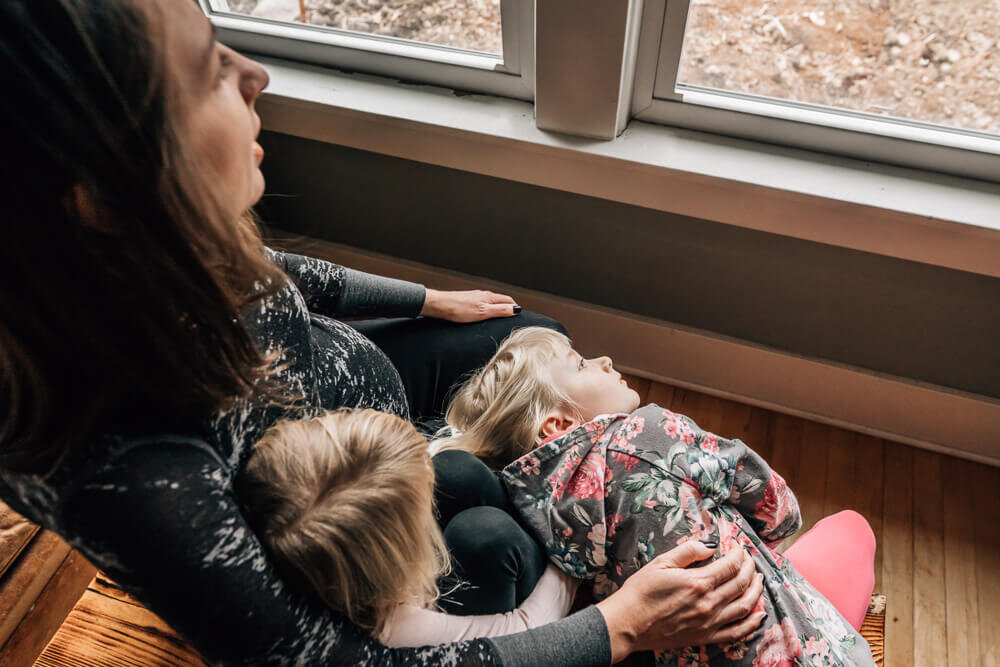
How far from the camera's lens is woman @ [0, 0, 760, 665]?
522mm

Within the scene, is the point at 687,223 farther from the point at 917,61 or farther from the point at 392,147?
the point at 392,147

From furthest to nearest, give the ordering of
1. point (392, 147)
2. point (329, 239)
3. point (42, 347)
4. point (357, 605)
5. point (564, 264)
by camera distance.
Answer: point (329, 239), point (564, 264), point (392, 147), point (357, 605), point (42, 347)

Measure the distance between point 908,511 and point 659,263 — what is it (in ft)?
2.42

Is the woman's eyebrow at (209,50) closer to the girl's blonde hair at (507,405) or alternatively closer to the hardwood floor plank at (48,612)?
the girl's blonde hair at (507,405)

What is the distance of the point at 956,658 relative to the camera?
129 cm

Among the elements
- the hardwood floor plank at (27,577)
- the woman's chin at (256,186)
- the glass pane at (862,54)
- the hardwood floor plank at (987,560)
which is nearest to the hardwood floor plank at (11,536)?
the hardwood floor plank at (27,577)

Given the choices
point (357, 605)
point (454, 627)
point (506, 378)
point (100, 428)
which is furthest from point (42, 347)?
point (506, 378)

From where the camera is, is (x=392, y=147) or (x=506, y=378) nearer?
(x=506, y=378)

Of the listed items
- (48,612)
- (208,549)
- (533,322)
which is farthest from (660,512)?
(48,612)

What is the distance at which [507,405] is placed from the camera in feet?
3.76

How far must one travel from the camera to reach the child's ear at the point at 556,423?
44.8 inches

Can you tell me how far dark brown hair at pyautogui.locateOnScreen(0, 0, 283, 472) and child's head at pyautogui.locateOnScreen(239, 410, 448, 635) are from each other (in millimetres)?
113

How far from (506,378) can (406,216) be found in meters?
0.72

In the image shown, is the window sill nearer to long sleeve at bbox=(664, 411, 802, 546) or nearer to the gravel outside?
the gravel outside
